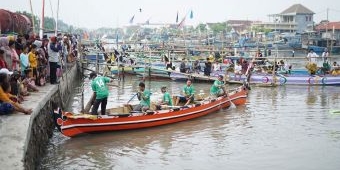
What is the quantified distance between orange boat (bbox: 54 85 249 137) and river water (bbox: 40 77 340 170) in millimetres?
253

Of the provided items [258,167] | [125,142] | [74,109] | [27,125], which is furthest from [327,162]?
[74,109]

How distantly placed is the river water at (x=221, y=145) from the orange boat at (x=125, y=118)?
25cm

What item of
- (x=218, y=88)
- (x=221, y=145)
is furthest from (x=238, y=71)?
(x=221, y=145)

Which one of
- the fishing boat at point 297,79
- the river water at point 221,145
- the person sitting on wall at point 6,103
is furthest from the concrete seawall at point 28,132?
the fishing boat at point 297,79

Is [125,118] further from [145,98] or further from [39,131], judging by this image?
[39,131]

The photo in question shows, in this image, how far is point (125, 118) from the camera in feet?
47.0

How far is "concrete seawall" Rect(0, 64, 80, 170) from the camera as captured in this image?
26.0 ft

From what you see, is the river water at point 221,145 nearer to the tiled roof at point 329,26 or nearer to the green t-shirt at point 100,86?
the green t-shirt at point 100,86

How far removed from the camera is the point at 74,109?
65.8 feet

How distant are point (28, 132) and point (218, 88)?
37.9ft

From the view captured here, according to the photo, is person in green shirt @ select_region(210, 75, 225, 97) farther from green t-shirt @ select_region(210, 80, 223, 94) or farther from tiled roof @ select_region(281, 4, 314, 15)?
tiled roof @ select_region(281, 4, 314, 15)

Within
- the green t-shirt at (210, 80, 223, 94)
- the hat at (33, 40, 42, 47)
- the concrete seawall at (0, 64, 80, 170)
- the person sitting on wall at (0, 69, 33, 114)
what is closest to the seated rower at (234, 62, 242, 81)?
the green t-shirt at (210, 80, 223, 94)

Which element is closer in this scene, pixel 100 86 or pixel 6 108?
pixel 6 108

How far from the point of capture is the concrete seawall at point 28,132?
312 inches
